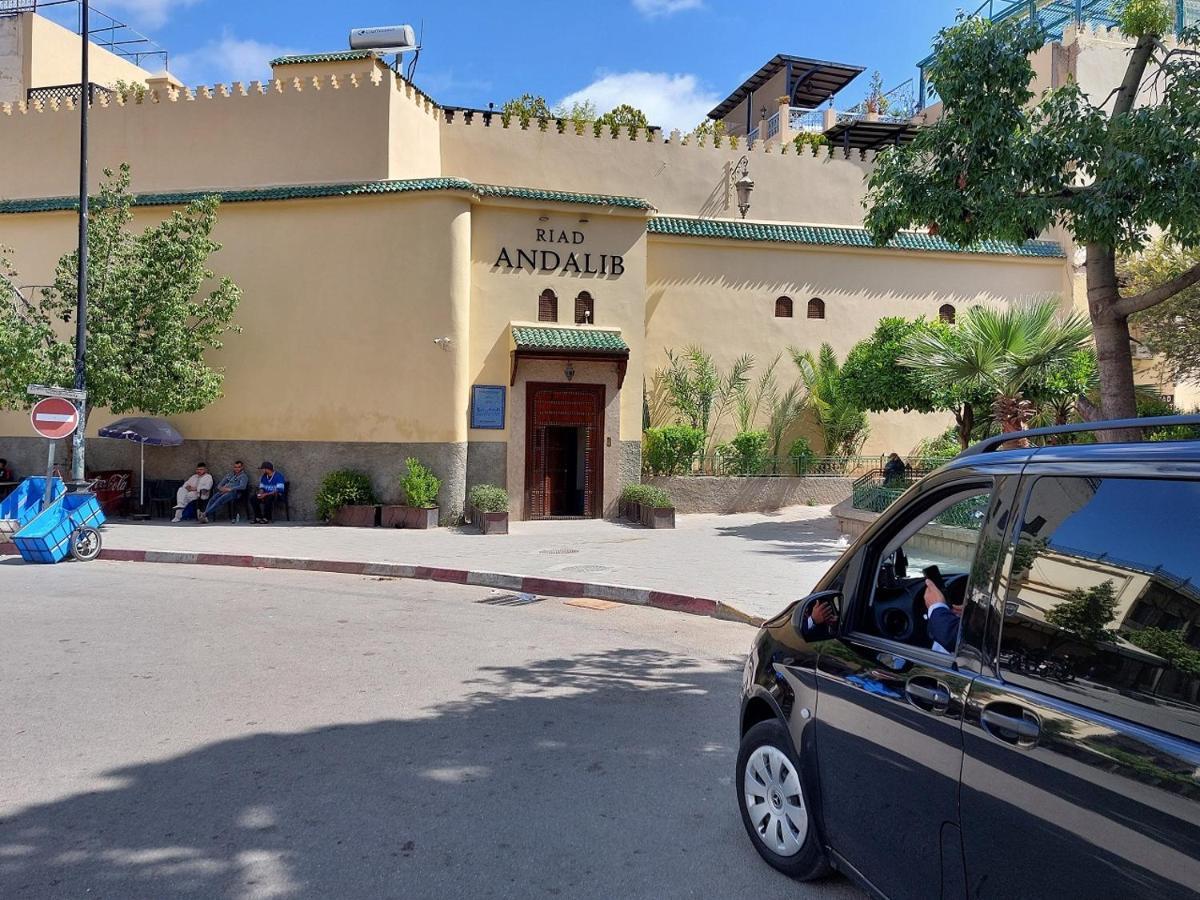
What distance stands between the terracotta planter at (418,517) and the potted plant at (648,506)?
154 inches

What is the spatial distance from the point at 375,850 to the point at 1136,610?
3.05m

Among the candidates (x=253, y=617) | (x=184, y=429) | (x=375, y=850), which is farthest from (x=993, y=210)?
(x=184, y=429)

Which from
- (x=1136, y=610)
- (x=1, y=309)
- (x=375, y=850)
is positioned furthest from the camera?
(x=1, y=309)

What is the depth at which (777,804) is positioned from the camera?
12.0 ft

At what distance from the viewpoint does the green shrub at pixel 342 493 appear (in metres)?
17.6

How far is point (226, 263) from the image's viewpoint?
746 inches

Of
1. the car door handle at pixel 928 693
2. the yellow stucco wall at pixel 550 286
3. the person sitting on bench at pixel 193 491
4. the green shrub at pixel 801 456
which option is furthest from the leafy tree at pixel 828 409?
the car door handle at pixel 928 693

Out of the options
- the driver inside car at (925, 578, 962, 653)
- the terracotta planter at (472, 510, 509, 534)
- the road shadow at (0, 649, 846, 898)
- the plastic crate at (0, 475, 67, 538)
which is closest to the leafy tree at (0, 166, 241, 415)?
Answer: the plastic crate at (0, 475, 67, 538)

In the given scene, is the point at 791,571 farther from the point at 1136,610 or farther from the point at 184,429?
the point at 184,429

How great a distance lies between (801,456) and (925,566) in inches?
678

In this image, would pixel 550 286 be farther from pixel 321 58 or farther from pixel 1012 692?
pixel 1012 692

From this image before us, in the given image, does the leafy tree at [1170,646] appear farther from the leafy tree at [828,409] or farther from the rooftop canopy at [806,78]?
the rooftop canopy at [806,78]

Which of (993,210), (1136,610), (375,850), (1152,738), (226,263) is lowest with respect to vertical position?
(375,850)

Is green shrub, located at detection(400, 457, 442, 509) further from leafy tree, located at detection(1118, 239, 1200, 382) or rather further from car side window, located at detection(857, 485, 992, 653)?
car side window, located at detection(857, 485, 992, 653)
